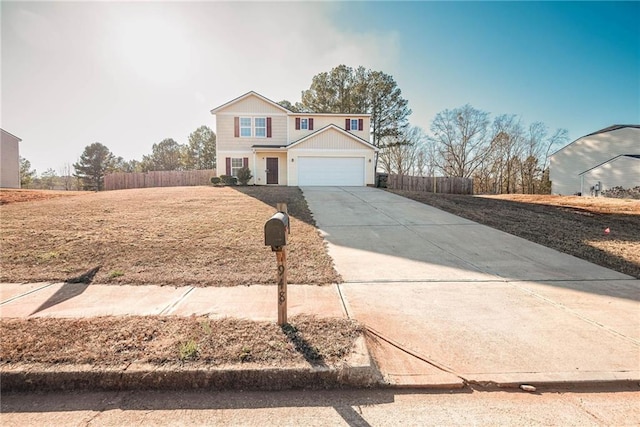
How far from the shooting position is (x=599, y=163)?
25.5 meters

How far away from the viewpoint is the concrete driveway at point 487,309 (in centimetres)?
234

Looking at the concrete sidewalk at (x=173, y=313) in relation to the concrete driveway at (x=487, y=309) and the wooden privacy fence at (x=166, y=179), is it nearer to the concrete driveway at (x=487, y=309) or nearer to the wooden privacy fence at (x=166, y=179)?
the concrete driveway at (x=487, y=309)

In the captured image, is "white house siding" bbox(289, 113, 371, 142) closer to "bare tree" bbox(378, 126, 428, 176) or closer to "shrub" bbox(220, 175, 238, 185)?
"shrub" bbox(220, 175, 238, 185)

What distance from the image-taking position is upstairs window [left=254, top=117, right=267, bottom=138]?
70.3ft

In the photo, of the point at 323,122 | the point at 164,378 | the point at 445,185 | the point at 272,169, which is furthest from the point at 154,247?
the point at 445,185

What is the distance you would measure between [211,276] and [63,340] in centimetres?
197

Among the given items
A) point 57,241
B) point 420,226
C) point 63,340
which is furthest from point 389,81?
point 63,340

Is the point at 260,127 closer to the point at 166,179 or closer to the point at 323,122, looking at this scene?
the point at 323,122

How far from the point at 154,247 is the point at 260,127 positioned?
17241 millimetres

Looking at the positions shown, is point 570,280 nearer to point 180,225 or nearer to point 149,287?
point 149,287

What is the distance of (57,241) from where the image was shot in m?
5.95

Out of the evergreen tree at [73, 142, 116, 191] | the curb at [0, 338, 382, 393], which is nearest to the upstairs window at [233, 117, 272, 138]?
the curb at [0, 338, 382, 393]

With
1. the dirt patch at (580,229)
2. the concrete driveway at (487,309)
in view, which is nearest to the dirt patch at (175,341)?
the concrete driveway at (487,309)

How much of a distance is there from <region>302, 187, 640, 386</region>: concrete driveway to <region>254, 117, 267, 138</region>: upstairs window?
16529mm
